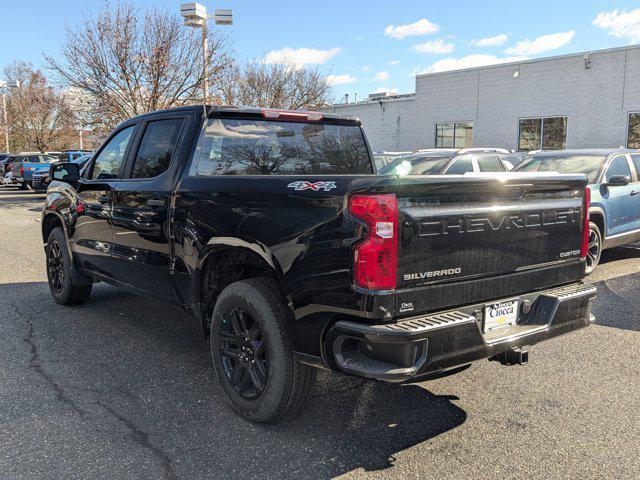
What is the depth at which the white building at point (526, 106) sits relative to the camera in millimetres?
20969

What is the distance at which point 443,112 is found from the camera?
87.8 ft

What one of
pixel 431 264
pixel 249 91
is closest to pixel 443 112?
pixel 249 91

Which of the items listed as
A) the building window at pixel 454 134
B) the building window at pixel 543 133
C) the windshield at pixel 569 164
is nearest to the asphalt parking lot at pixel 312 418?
the windshield at pixel 569 164

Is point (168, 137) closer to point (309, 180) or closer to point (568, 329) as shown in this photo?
point (309, 180)

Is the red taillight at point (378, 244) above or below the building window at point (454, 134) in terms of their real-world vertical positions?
below

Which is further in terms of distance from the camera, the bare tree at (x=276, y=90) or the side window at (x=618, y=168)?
the bare tree at (x=276, y=90)

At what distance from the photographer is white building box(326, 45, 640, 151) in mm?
20969

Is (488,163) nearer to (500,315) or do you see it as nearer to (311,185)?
(500,315)

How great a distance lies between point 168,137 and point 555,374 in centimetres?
346

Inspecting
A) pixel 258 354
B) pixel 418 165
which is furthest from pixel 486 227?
pixel 418 165

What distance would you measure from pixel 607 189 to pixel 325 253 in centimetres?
668

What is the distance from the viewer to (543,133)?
76.1 feet

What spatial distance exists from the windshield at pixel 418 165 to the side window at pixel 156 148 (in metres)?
6.57

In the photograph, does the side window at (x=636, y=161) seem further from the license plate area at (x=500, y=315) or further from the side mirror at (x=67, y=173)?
the side mirror at (x=67, y=173)
